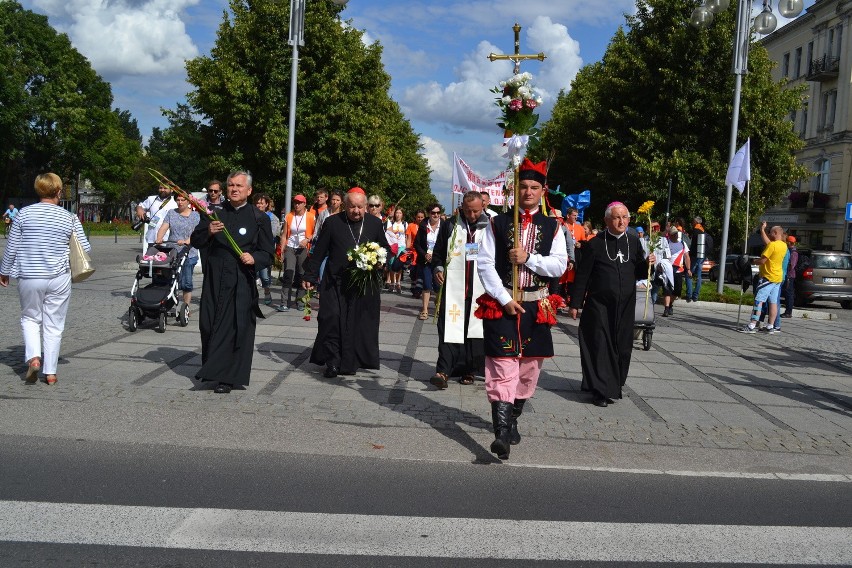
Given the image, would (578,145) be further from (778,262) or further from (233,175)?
(233,175)

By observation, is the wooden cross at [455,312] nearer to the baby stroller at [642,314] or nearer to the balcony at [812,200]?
the baby stroller at [642,314]

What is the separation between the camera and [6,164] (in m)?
57.2

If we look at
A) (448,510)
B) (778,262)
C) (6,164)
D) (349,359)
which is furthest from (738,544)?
(6,164)

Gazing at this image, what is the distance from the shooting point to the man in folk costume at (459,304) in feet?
27.7

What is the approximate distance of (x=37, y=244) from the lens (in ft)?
24.4

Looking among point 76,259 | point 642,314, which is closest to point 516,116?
point 76,259

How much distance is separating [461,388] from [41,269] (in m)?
4.08

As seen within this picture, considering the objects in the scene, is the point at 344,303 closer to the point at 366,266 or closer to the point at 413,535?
the point at 366,266

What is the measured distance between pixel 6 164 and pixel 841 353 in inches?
2264

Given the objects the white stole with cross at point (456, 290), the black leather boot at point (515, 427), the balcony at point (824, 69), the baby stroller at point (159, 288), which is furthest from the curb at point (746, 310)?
the balcony at point (824, 69)

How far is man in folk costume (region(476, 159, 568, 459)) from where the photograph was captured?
19.3 feet

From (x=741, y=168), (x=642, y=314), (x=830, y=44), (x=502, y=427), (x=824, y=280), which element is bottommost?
(x=502, y=427)

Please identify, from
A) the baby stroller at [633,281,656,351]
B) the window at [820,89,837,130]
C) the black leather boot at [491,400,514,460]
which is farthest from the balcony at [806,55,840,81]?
the black leather boot at [491,400,514,460]

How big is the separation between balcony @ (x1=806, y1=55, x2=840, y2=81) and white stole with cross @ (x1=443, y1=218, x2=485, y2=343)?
4395cm
